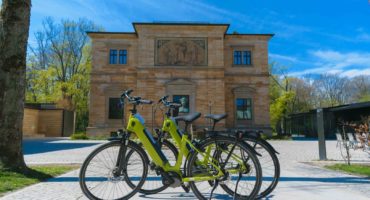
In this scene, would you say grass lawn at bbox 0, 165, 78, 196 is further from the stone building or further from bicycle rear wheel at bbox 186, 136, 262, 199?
the stone building

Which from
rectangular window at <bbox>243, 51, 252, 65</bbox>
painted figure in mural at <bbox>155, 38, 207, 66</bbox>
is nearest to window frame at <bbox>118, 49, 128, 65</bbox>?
painted figure in mural at <bbox>155, 38, 207, 66</bbox>

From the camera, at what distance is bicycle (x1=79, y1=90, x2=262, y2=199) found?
4.03m

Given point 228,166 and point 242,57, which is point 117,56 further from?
point 228,166

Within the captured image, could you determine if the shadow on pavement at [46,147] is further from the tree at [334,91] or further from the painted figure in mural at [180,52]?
the tree at [334,91]

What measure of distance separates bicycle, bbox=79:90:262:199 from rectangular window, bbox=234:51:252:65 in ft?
94.0

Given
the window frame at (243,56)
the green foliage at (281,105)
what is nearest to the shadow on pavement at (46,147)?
the window frame at (243,56)

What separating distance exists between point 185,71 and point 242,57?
6223 millimetres

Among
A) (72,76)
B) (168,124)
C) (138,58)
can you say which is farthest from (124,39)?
(168,124)

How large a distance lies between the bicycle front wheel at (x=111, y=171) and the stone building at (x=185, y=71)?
80.5 ft

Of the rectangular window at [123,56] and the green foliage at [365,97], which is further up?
the rectangular window at [123,56]

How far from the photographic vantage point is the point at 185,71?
1186 inches

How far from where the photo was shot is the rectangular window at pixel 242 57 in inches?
1268

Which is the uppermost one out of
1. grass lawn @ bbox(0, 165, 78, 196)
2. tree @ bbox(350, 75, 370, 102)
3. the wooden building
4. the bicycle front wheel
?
tree @ bbox(350, 75, 370, 102)

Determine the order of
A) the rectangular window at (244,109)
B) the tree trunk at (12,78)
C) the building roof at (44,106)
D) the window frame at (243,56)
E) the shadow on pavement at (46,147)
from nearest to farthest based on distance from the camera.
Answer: the tree trunk at (12,78) → the shadow on pavement at (46,147) → the rectangular window at (244,109) → the window frame at (243,56) → the building roof at (44,106)
